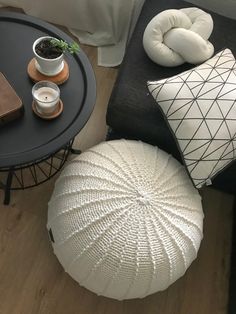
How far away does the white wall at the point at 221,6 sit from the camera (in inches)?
61.3

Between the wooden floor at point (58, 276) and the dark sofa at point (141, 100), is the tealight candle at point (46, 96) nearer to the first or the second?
the dark sofa at point (141, 100)

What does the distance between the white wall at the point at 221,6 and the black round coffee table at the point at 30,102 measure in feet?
2.20

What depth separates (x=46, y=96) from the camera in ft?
3.49

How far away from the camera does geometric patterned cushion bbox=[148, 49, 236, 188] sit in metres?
1.11

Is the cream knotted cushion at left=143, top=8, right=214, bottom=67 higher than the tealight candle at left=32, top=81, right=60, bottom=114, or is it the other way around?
the cream knotted cushion at left=143, top=8, right=214, bottom=67

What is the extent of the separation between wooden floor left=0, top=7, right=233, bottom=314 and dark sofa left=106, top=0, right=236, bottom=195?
0.27m

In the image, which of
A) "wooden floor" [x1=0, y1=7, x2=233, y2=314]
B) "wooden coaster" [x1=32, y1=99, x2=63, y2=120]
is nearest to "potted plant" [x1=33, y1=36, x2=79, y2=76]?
"wooden coaster" [x1=32, y1=99, x2=63, y2=120]

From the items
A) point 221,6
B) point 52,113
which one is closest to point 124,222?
point 52,113

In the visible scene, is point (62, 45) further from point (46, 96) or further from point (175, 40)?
point (175, 40)

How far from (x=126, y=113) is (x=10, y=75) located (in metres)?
0.37

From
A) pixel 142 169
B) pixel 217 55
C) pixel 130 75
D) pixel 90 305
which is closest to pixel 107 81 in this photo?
pixel 130 75

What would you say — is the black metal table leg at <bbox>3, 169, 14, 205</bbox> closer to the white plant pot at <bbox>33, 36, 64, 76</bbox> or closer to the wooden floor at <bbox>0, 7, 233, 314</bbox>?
the wooden floor at <bbox>0, 7, 233, 314</bbox>

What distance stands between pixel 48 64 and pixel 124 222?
1.60 ft

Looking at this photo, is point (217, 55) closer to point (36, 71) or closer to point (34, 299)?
point (36, 71)
